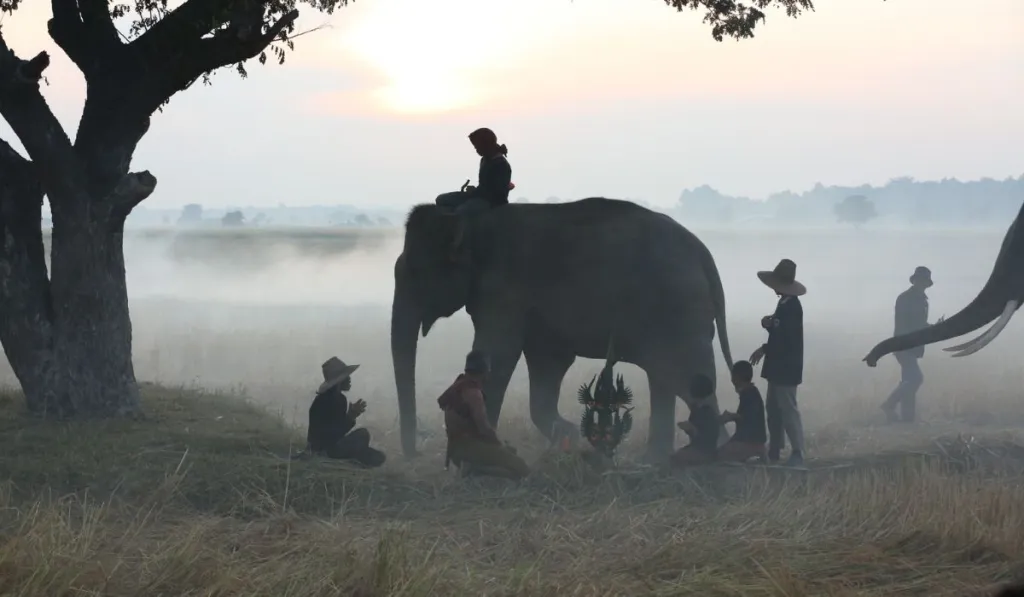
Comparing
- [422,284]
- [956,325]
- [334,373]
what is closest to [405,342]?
[422,284]

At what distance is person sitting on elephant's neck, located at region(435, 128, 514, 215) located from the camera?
1133cm

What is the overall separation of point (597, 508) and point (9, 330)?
6165 mm

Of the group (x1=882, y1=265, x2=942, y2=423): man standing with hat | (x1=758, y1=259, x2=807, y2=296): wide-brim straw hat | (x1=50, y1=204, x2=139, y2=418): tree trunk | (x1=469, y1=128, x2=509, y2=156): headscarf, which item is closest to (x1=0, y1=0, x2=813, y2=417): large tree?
(x1=50, y1=204, x2=139, y2=418): tree trunk

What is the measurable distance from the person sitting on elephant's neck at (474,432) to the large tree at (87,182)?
3.53 meters

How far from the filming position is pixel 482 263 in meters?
11.5

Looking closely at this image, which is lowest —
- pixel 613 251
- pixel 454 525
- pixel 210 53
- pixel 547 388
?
pixel 454 525

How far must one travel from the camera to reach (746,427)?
10.1 metres

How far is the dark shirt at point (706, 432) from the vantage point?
32.7ft

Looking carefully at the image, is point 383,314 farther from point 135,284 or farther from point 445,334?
point 135,284

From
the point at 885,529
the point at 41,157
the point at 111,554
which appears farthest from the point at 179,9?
the point at 885,529

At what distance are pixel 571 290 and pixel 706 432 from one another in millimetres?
2172

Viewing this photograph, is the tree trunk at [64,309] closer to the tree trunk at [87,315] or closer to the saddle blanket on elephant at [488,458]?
the tree trunk at [87,315]

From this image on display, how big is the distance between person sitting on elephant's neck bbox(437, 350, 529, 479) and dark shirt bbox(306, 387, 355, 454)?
3.12 ft

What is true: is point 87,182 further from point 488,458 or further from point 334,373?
point 488,458
